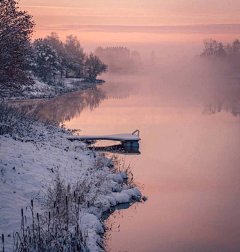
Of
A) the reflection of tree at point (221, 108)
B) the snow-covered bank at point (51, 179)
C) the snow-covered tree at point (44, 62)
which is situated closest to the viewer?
the snow-covered bank at point (51, 179)

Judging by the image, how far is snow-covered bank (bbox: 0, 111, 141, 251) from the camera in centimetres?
820

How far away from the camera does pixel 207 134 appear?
22984mm

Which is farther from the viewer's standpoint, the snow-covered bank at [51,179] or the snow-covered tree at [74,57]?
the snow-covered tree at [74,57]

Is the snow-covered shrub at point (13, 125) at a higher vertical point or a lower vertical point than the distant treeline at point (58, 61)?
lower

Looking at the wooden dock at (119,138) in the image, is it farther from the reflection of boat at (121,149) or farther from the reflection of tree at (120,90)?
the reflection of tree at (120,90)

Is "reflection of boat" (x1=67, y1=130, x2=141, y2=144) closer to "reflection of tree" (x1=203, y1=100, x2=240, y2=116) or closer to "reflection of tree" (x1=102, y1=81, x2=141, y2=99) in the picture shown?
"reflection of tree" (x1=203, y1=100, x2=240, y2=116)

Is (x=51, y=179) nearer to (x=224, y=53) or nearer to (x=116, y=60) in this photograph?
(x=224, y=53)

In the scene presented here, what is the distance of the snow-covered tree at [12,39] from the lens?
1473cm

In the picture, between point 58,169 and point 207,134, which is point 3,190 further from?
point 207,134

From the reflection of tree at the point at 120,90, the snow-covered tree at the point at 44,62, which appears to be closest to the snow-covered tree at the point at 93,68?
the reflection of tree at the point at 120,90

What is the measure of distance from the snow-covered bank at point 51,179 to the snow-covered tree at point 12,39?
274 centimetres

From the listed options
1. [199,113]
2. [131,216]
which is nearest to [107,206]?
[131,216]

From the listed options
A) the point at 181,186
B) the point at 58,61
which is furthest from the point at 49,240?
the point at 58,61

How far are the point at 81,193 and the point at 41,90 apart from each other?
139 feet
